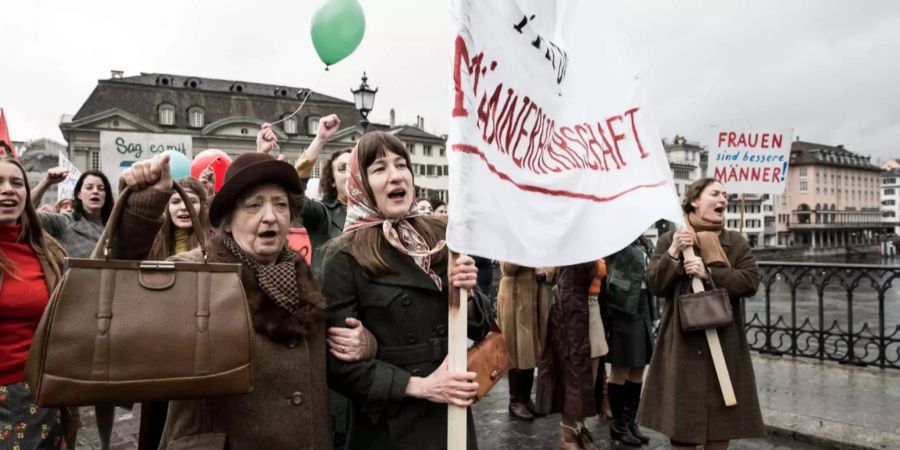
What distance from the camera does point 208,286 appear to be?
1.83 meters

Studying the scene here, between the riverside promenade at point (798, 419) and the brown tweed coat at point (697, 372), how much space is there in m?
1.26

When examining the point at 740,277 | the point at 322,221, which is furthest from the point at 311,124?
the point at 740,277

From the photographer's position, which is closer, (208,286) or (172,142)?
(208,286)

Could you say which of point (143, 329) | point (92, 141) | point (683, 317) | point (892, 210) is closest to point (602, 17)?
point (683, 317)

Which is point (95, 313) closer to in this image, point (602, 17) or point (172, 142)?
point (602, 17)

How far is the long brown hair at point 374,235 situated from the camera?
2375mm

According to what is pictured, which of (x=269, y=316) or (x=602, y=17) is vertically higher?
(x=602, y=17)

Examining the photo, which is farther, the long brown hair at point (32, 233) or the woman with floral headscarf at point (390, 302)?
the long brown hair at point (32, 233)

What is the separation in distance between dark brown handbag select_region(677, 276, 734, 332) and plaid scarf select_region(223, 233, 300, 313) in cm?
279

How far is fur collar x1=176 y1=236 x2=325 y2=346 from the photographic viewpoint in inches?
82.6

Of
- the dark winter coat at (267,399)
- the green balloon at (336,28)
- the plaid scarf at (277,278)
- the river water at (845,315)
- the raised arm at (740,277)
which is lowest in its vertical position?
the river water at (845,315)

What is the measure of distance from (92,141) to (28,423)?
5733cm

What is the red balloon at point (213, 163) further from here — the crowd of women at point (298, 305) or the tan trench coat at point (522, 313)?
the tan trench coat at point (522, 313)

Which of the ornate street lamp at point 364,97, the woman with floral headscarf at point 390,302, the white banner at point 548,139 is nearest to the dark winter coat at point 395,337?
the woman with floral headscarf at point 390,302
